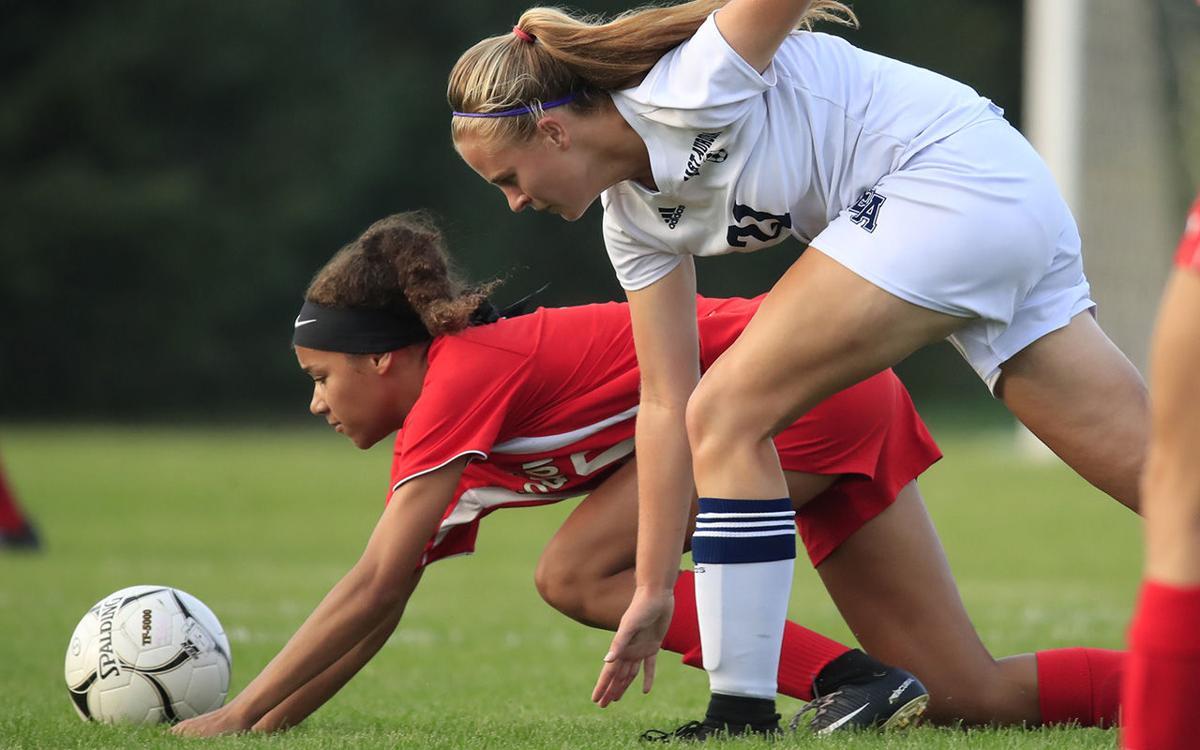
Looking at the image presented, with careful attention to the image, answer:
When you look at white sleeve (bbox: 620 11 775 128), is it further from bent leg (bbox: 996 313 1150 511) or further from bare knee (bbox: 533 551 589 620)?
bare knee (bbox: 533 551 589 620)

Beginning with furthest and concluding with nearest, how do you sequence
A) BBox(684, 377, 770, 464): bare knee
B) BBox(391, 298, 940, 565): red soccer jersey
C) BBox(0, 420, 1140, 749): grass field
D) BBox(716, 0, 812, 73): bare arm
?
BBox(0, 420, 1140, 749): grass field < BBox(391, 298, 940, 565): red soccer jersey < BBox(684, 377, 770, 464): bare knee < BBox(716, 0, 812, 73): bare arm

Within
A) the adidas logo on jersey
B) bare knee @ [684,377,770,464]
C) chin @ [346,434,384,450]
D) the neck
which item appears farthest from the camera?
chin @ [346,434,384,450]

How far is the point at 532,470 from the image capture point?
4121 mm

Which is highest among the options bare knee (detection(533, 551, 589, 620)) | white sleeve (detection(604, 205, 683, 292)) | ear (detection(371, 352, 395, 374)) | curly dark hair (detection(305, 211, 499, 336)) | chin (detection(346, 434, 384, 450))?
white sleeve (detection(604, 205, 683, 292))

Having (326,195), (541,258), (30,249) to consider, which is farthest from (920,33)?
(30,249)

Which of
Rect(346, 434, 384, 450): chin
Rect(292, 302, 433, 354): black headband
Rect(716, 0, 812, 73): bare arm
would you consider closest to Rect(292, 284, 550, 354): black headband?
Rect(292, 302, 433, 354): black headband

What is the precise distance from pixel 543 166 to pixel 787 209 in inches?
20.5

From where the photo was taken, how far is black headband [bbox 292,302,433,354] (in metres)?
3.98

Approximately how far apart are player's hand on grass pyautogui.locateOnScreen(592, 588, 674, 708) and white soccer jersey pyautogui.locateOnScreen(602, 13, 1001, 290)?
80 centimetres

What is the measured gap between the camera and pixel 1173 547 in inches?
86.9

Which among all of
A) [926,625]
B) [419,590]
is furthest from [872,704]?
[419,590]

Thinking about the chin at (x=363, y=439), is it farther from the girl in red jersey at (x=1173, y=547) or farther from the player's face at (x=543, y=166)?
the girl in red jersey at (x=1173, y=547)

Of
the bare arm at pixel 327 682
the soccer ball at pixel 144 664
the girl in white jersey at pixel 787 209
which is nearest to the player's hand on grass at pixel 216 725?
the bare arm at pixel 327 682

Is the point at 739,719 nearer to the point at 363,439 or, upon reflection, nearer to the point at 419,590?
A: the point at 363,439
